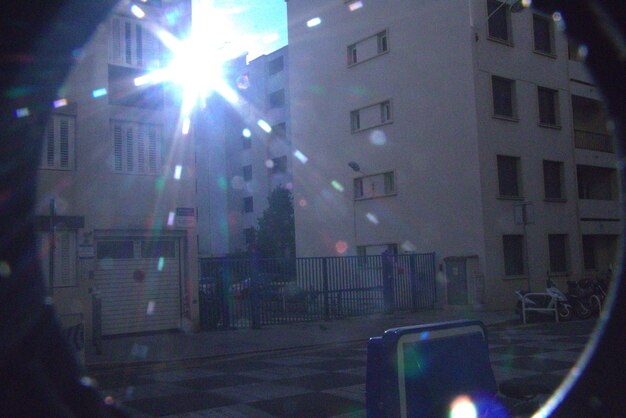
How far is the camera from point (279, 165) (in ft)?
165

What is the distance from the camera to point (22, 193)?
2.58 metres

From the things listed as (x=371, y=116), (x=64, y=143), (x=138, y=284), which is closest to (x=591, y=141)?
(x=371, y=116)

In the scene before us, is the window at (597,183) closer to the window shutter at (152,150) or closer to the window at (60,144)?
the window shutter at (152,150)

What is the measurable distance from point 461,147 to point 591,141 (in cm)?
793

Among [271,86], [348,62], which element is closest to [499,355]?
[348,62]

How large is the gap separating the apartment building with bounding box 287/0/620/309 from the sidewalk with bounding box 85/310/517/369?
4.44 m

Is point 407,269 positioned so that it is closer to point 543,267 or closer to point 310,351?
point 543,267

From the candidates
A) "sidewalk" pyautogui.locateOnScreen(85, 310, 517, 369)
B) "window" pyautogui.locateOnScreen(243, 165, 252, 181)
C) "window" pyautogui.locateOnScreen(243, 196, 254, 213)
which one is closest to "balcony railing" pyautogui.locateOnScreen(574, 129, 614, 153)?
"sidewalk" pyautogui.locateOnScreen(85, 310, 517, 369)

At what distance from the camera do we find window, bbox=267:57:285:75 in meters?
50.2

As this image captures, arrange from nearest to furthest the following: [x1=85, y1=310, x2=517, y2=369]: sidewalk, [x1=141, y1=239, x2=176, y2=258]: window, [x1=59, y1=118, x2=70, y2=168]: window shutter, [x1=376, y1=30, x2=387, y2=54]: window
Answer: [x1=85, y1=310, x2=517, y2=369]: sidewalk
[x1=59, y1=118, x2=70, y2=168]: window shutter
[x1=141, y1=239, x2=176, y2=258]: window
[x1=376, y1=30, x2=387, y2=54]: window

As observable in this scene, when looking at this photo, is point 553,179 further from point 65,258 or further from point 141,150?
point 65,258

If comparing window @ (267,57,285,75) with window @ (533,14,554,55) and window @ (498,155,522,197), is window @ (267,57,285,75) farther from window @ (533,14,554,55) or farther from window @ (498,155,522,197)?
window @ (498,155,522,197)

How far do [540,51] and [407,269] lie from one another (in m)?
10.6

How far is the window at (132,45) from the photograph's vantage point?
17.2 metres
